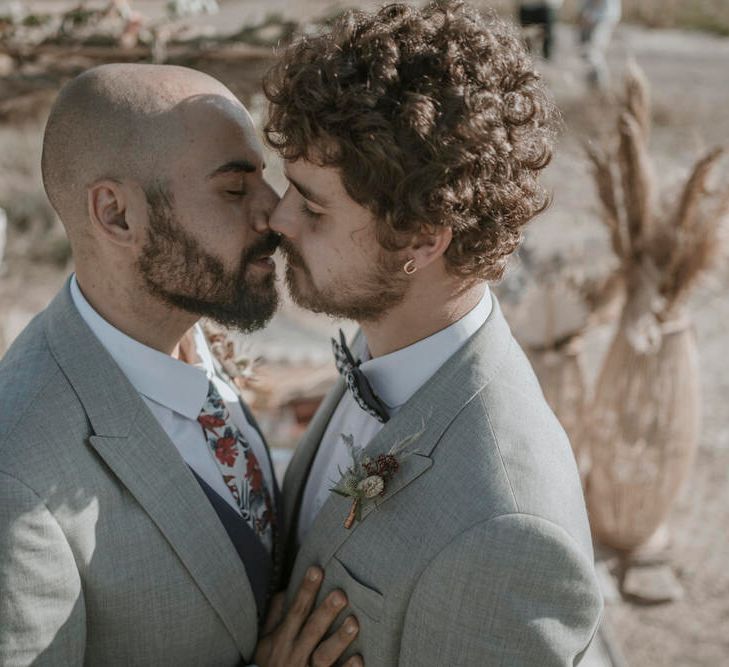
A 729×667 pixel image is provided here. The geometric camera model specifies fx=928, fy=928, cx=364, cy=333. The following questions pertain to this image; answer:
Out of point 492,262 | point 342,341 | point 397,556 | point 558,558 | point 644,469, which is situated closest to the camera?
point 558,558

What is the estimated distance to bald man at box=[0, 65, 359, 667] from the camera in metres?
2.00

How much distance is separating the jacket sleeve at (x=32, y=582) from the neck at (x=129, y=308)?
510 mm

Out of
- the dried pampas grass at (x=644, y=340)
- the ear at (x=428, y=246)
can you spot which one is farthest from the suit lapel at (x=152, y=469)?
the dried pampas grass at (x=644, y=340)

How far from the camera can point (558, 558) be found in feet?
6.24

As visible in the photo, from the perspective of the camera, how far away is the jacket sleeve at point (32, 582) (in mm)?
1917

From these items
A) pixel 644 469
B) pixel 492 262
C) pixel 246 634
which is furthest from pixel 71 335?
pixel 644 469

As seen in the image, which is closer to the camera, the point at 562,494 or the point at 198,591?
the point at 562,494

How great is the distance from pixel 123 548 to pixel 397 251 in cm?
91

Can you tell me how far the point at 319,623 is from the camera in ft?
7.11

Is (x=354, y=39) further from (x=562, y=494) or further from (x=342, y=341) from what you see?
(x=562, y=494)

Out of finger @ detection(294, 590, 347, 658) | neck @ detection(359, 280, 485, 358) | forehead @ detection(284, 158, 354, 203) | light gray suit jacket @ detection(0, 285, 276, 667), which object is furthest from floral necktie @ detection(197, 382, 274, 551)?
forehead @ detection(284, 158, 354, 203)

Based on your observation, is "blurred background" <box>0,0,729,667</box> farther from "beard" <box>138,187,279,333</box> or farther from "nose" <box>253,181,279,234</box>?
"nose" <box>253,181,279,234</box>

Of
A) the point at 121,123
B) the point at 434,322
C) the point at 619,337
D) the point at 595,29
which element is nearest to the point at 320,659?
the point at 434,322

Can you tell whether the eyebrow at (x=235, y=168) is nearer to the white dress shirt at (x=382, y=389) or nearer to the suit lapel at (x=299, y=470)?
the white dress shirt at (x=382, y=389)
